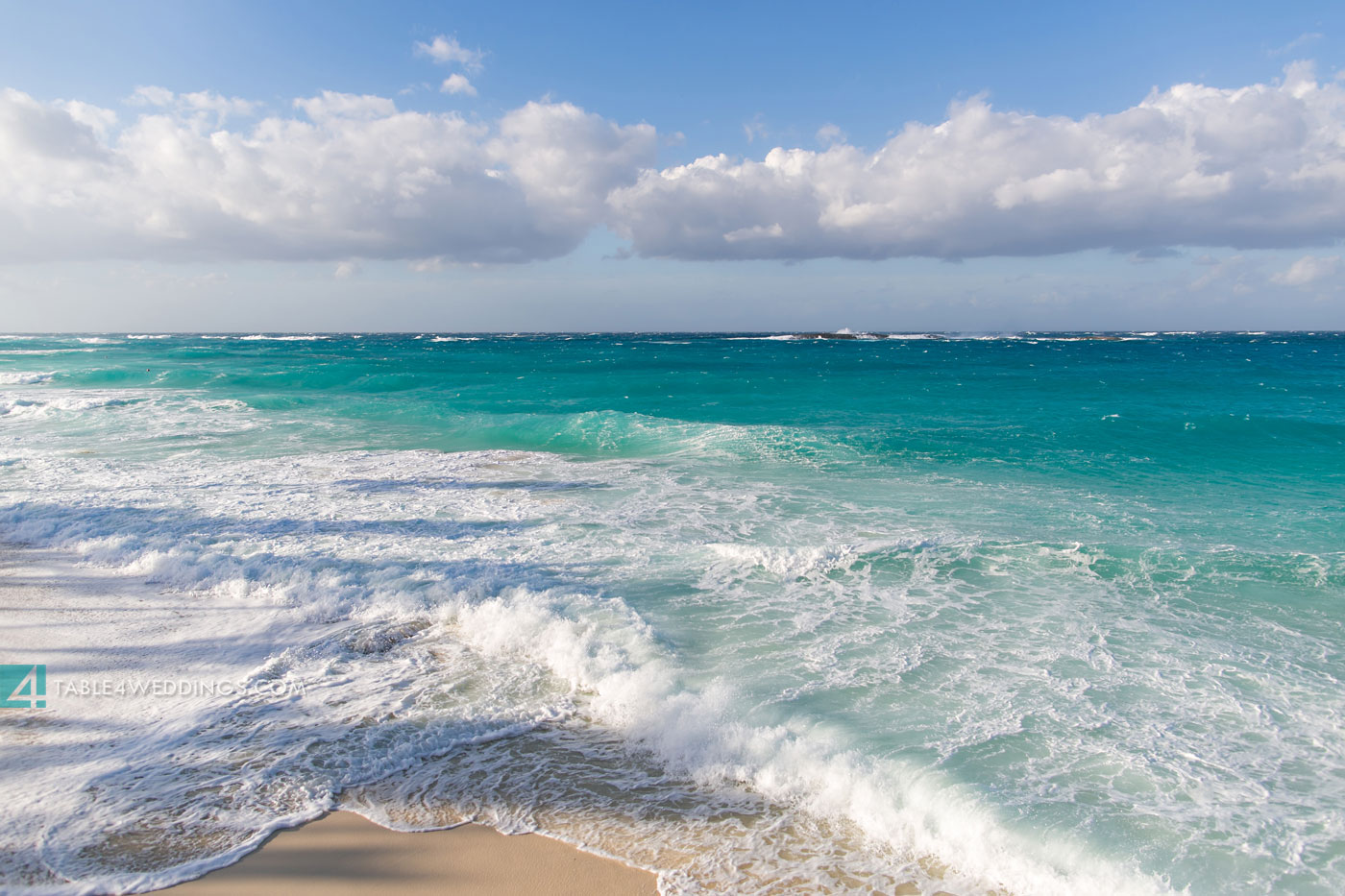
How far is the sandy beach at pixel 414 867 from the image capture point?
3.51 meters

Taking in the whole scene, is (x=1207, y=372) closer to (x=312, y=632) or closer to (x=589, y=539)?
(x=589, y=539)

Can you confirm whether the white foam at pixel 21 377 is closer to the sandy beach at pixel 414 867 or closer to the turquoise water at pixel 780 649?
the turquoise water at pixel 780 649

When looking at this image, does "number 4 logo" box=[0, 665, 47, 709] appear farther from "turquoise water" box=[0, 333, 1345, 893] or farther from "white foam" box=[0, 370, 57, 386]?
"white foam" box=[0, 370, 57, 386]

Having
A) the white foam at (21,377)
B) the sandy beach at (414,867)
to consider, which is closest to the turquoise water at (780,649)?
the sandy beach at (414,867)

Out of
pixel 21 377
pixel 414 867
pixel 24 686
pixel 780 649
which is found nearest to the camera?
pixel 414 867

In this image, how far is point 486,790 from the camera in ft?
13.9

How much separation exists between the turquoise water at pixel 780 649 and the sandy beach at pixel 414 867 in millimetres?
138

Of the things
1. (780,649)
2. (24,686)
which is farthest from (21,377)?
(780,649)

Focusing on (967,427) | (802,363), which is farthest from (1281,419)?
(802,363)

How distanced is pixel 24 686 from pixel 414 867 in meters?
4.07

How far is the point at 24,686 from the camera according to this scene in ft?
17.2

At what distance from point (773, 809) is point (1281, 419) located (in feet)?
78.7

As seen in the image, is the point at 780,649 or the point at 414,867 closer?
the point at 414,867

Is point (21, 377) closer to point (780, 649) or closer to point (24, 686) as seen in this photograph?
point (24, 686)
